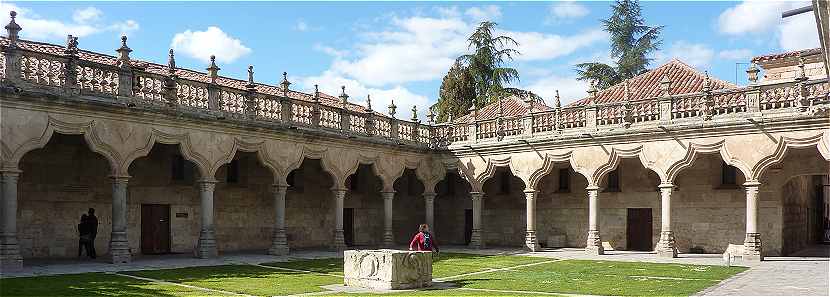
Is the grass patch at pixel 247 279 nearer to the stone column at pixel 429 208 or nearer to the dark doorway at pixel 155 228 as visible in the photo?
the dark doorway at pixel 155 228

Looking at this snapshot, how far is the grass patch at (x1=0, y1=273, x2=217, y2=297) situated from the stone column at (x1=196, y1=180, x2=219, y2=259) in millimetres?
5574

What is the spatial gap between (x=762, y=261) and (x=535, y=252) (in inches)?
288

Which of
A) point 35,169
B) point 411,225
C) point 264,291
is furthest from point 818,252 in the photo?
point 35,169

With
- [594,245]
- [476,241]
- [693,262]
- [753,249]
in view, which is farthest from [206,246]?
[753,249]

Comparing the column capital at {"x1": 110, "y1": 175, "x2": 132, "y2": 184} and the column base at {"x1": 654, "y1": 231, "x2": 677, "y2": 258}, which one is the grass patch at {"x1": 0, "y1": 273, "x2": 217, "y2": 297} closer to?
the column capital at {"x1": 110, "y1": 175, "x2": 132, "y2": 184}

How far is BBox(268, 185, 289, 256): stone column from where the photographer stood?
22.9 m

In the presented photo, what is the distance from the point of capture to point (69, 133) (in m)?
17.7

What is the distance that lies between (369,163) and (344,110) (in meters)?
2.24

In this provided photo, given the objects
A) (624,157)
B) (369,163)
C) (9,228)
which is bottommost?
(9,228)

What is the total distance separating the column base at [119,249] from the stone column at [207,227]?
2.46 m

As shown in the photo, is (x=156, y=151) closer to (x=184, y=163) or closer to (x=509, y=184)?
(x=184, y=163)

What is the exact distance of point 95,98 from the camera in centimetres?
1802

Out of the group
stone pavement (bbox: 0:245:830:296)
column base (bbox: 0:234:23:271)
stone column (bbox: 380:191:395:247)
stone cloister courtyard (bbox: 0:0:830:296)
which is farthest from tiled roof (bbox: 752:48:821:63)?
column base (bbox: 0:234:23:271)

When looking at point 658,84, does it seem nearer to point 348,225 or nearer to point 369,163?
point 369,163
